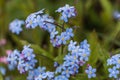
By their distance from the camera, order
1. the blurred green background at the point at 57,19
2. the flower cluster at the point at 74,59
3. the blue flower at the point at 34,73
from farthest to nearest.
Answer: the blurred green background at the point at 57,19, the blue flower at the point at 34,73, the flower cluster at the point at 74,59

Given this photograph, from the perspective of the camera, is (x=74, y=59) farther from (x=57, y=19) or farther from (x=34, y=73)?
(x=57, y=19)

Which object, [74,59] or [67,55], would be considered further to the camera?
[67,55]

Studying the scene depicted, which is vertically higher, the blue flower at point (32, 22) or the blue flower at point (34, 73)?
the blue flower at point (32, 22)

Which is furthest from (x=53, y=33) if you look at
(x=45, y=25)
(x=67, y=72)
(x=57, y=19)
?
(x=57, y=19)

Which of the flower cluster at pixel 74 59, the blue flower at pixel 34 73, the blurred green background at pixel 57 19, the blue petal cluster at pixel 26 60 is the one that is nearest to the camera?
the flower cluster at pixel 74 59

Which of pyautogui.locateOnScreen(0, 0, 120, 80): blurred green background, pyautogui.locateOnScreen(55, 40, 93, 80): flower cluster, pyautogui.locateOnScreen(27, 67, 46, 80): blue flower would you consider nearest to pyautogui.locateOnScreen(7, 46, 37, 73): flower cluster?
pyautogui.locateOnScreen(27, 67, 46, 80): blue flower

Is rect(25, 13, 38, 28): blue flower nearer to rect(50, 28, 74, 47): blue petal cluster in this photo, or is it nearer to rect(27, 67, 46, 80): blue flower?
rect(50, 28, 74, 47): blue petal cluster

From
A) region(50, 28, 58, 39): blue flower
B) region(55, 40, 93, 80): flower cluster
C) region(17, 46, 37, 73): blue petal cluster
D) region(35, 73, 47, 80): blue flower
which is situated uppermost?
region(50, 28, 58, 39): blue flower

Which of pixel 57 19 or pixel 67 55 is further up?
pixel 57 19

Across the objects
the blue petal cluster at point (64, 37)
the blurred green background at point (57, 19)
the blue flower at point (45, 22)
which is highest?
the blurred green background at point (57, 19)

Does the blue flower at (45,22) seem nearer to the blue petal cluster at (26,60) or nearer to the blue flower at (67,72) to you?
the blue petal cluster at (26,60)

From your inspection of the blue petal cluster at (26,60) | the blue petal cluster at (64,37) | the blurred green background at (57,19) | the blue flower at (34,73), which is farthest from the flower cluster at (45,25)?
the blurred green background at (57,19)

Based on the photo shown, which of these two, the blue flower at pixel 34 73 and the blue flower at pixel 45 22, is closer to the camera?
the blue flower at pixel 45 22
